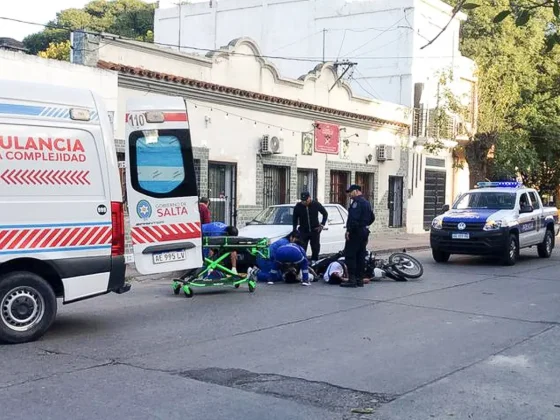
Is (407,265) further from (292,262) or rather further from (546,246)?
(546,246)

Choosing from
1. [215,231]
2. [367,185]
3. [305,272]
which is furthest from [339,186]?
[215,231]

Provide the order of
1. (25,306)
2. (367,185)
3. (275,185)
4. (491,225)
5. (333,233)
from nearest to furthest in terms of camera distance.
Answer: (25,306) → (333,233) → (491,225) → (275,185) → (367,185)

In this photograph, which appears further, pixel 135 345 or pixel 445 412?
pixel 135 345

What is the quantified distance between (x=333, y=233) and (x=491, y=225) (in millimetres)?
3688

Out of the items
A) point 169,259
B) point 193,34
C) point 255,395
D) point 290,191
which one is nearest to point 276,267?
point 169,259

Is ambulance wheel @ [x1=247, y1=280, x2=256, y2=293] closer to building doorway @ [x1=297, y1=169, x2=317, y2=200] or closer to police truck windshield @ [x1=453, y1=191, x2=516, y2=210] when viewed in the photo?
police truck windshield @ [x1=453, y1=191, x2=516, y2=210]

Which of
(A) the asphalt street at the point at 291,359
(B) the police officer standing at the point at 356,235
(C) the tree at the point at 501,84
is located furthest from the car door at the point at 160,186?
(C) the tree at the point at 501,84

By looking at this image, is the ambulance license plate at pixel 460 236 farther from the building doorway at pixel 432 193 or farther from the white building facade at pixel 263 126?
the building doorway at pixel 432 193

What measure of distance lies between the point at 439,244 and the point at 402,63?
12.8 m

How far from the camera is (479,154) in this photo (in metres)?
30.7

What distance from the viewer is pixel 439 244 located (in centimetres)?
1681

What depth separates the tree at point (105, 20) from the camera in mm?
43125

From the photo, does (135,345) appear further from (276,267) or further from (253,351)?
(276,267)

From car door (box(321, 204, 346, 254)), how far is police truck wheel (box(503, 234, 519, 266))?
3844 mm
